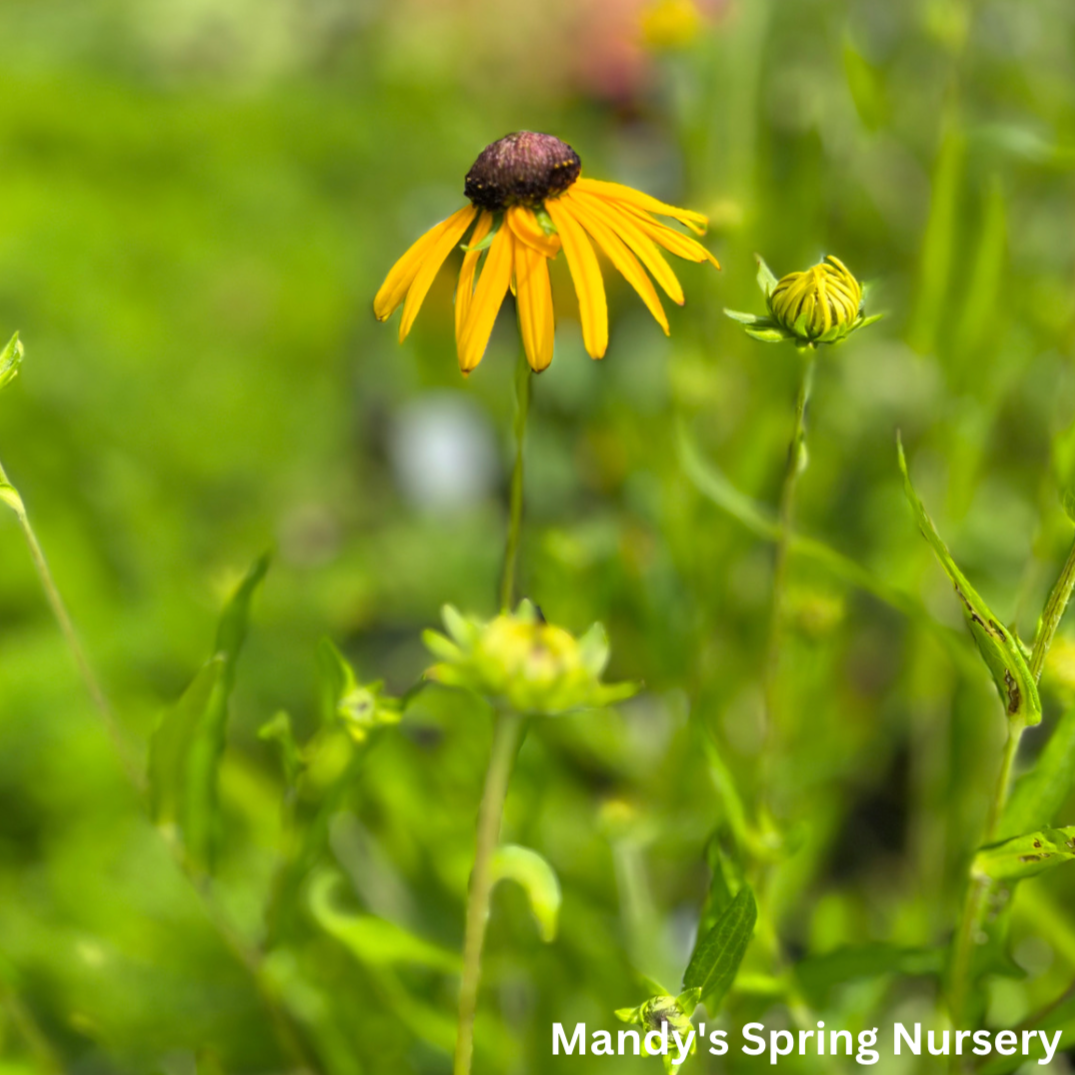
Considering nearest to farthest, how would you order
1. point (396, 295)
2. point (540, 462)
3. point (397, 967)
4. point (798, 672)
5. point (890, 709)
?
point (396, 295) → point (397, 967) → point (798, 672) → point (890, 709) → point (540, 462)

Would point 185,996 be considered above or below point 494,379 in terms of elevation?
below

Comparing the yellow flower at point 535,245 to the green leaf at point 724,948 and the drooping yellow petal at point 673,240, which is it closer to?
the drooping yellow petal at point 673,240

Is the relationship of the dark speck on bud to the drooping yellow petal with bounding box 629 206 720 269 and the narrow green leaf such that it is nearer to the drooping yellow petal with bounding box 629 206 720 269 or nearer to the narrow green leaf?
the drooping yellow petal with bounding box 629 206 720 269

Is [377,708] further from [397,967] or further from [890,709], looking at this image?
[890,709]

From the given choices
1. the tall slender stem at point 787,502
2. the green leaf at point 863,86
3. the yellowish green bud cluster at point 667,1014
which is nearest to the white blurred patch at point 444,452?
the green leaf at point 863,86

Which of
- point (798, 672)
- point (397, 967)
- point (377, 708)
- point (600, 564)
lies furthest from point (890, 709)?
point (377, 708)
